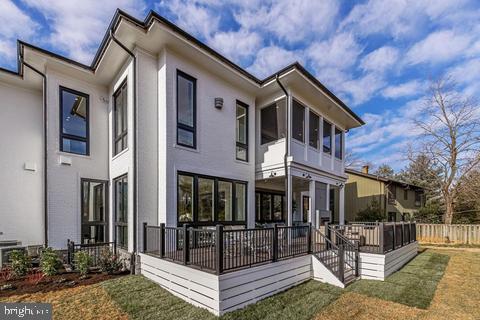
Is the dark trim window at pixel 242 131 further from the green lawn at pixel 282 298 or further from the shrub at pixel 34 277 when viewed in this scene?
the shrub at pixel 34 277

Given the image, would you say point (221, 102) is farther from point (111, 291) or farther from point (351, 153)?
point (351, 153)

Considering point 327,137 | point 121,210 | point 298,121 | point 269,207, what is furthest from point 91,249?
point 327,137

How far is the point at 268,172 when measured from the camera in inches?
380

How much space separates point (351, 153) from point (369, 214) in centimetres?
1526

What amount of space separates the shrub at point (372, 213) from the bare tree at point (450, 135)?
4729 mm

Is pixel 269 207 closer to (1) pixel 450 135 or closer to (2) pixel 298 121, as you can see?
(2) pixel 298 121

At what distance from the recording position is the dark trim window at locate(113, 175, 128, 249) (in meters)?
7.52

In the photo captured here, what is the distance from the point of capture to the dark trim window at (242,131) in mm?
9523

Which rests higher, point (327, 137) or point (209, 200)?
point (327, 137)

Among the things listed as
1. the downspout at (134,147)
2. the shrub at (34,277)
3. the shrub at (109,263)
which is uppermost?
the downspout at (134,147)

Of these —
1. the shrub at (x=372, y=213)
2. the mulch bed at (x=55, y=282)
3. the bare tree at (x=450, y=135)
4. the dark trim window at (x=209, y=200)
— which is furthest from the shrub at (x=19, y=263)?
the bare tree at (x=450, y=135)

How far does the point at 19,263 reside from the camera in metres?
6.46

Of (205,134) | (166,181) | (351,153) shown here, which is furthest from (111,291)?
(351,153)

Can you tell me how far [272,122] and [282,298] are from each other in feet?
21.7
